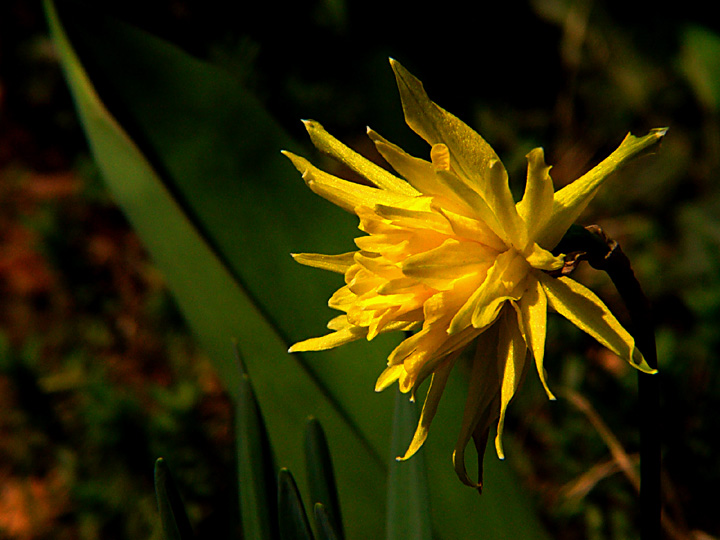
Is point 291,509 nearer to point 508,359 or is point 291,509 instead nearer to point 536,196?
point 508,359

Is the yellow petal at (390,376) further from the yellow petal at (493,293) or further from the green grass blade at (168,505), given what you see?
the green grass blade at (168,505)

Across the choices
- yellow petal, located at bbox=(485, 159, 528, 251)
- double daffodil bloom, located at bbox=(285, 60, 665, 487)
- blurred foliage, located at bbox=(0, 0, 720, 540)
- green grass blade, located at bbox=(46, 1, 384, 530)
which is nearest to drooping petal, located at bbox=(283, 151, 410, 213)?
double daffodil bloom, located at bbox=(285, 60, 665, 487)

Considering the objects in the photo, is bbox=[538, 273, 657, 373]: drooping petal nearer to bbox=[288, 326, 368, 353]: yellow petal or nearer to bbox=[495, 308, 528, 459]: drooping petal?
bbox=[495, 308, 528, 459]: drooping petal

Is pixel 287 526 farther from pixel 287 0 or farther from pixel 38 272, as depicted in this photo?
pixel 287 0

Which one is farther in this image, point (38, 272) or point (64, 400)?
point (38, 272)

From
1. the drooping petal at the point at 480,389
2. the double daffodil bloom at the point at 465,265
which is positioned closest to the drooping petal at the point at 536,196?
the double daffodil bloom at the point at 465,265

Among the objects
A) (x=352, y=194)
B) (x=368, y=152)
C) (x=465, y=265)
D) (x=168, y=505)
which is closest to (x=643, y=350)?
(x=465, y=265)

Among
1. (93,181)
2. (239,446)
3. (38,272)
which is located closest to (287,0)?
(93,181)
